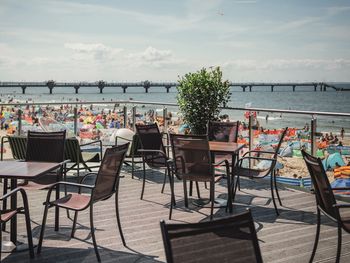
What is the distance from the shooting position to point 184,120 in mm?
7117

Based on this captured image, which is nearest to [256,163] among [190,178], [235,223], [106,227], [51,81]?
[190,178]

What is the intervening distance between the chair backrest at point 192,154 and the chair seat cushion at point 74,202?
3.83 feet

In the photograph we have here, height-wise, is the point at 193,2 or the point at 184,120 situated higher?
the point at 193,2

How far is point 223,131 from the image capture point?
5816mm

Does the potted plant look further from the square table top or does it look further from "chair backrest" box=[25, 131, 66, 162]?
the square table top

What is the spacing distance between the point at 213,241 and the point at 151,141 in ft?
14.0

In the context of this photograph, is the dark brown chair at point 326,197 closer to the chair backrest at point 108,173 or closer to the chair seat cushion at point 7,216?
the chair backrest at point 108,173

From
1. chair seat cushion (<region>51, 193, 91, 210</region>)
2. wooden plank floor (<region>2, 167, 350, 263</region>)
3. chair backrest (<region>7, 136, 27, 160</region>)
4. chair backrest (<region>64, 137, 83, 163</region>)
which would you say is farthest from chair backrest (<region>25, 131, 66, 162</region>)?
chair backrest (<region>7, 136, 27, 160</region>)

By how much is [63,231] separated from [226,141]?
2.67 meters

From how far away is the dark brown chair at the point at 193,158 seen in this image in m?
4.21

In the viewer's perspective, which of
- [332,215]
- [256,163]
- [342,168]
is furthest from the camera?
[256,163]

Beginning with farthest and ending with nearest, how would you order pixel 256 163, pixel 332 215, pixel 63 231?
pixel 256 163
pixel 63 231
pixel 332 215

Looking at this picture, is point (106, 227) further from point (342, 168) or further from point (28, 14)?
point (28, 14)

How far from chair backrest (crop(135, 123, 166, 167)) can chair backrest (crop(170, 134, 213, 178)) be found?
114cm
